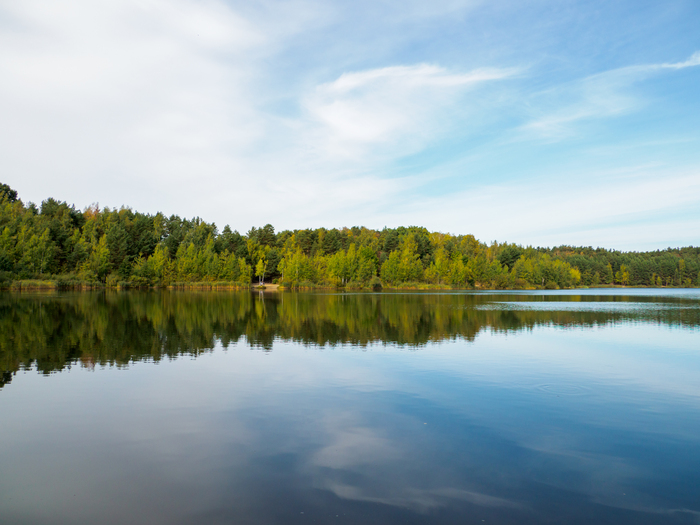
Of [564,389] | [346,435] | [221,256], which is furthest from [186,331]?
[221,256]

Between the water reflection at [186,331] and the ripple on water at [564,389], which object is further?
the water reflection at [186,331]

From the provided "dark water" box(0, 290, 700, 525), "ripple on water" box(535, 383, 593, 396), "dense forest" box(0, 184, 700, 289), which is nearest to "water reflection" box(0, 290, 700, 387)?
"dark water" box(0, 290, 700, 525)

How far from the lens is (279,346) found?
19.4m

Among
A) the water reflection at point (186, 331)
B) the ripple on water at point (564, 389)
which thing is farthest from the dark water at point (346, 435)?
the water reflection at point (186, 331)

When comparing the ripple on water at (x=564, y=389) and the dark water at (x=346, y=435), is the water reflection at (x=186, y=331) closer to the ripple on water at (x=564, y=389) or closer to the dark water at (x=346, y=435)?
the dark water at (x=346, y=435)

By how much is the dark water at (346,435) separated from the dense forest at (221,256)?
233ft

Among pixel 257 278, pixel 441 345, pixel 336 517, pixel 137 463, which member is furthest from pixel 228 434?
pixel 257 278

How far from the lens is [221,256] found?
10762 cm

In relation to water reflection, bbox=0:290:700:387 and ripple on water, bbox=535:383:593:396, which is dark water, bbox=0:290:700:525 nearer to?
ripple on water, bbox=535:383:593:396

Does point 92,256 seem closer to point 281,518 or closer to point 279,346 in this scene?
point 279,346

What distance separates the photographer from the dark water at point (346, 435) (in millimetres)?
5863

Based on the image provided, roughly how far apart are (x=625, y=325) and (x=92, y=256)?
88.7 meters

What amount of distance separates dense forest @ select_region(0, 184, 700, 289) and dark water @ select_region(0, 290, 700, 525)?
7107 cm

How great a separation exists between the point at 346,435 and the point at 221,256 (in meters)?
104
